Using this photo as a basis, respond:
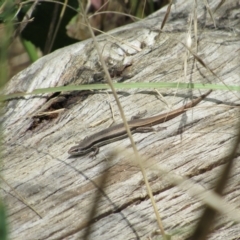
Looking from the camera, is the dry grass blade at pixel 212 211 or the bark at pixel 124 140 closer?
the dry grass blade at pixel 212 211

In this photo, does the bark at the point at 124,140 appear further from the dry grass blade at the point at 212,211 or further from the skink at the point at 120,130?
the dry grass blade at the point at 212,211

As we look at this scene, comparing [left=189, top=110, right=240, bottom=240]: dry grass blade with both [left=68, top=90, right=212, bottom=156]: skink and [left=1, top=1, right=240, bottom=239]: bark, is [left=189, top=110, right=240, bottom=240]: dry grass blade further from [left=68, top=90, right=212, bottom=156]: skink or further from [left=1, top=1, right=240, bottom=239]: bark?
[left=68, top=90, right=212, bottom=156]: skink

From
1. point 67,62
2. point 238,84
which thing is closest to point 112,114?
point 67,62

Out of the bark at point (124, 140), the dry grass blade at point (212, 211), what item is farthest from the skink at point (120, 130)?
the dry grass blade at point (212, 211)

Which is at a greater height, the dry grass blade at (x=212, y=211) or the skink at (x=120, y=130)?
the dry grass blade at (x=212, y=211)

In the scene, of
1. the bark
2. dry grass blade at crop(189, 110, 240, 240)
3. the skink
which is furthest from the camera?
the skink

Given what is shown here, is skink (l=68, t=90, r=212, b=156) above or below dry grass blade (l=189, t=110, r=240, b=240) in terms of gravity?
below

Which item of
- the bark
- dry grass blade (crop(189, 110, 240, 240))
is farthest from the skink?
dry grass blade (crop(189, 110, 240, 240))

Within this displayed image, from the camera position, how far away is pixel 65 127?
9.88ft

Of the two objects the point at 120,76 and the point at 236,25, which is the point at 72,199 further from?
the point at 236,25

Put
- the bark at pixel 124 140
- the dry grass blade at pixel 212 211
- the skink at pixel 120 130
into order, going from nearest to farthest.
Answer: the dry grass blade at pixel 212 211
the bark at pixel 124 140
the skink at pixel 120 130

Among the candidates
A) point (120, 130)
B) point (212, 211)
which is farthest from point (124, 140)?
point (212, 211)

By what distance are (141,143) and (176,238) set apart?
0.62 m

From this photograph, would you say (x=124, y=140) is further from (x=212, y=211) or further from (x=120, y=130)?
(x=212, y=211)
